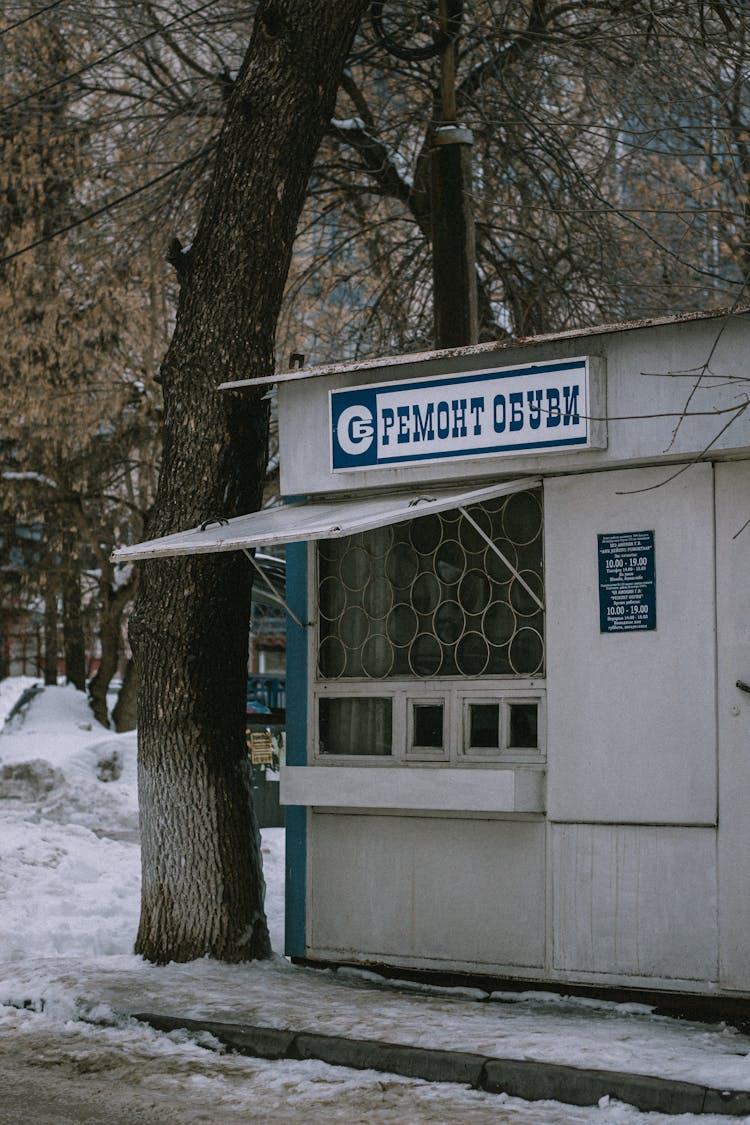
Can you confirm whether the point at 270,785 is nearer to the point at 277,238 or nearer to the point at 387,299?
the point at 387,299

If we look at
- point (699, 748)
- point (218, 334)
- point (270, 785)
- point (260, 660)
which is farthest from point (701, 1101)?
point (260, 660)

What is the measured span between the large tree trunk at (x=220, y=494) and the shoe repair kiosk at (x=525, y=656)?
1.09 ft

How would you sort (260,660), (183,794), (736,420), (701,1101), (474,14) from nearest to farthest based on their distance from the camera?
(701,1101) → (736,420) → (183,794) → (474,14) → (260,660)

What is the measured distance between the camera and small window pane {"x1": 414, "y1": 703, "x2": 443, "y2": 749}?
7616 mm

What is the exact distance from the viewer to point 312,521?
7141mm

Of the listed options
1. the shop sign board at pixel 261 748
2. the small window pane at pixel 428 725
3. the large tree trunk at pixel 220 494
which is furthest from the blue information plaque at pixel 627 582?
the shop sign board at pixel 261 748

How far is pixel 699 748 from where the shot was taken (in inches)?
263

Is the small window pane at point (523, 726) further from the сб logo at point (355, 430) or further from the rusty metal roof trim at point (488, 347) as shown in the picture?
the rusty metal roof trim at point (488, 347)

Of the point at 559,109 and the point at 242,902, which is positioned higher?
the point at 559,109

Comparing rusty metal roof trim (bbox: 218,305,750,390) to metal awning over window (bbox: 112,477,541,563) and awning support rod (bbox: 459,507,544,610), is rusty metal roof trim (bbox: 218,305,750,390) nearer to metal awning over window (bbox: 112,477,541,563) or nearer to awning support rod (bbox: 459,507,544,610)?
metal awning over window (bbox: 112,477,541,563)

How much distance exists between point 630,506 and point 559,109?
7.52m

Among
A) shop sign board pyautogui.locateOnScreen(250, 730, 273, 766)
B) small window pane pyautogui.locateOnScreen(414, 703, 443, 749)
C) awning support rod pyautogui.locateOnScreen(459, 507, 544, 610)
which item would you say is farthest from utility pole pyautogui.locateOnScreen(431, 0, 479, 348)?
shop sign board pyautogui.locateOnScreen(250, 730, 273, 766)

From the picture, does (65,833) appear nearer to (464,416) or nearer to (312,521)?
(312,521)

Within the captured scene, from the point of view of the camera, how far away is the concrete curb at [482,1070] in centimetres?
508
